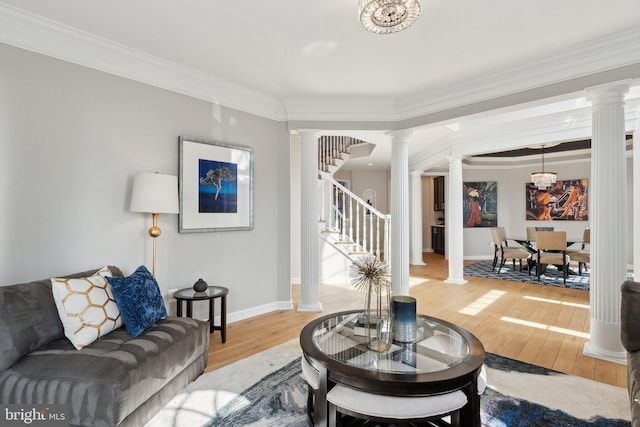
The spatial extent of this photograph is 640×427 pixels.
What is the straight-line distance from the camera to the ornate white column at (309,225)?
4262 millimetres

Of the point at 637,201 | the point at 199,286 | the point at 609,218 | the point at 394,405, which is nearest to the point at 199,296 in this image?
the point at 199,286

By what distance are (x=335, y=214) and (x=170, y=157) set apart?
3.69 meters

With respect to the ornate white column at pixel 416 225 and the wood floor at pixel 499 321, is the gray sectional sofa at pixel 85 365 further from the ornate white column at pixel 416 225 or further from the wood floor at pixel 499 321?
the ornate white column at pixel 416 225

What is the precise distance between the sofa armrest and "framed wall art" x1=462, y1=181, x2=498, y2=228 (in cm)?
732

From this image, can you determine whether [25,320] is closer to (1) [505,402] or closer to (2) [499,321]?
(1) [505,402]

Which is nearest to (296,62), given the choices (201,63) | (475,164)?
(201,63)

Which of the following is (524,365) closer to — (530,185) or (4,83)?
(4,83)

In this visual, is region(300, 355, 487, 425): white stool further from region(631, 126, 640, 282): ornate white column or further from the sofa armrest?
region(631, 126, 640, 282): ornate white column

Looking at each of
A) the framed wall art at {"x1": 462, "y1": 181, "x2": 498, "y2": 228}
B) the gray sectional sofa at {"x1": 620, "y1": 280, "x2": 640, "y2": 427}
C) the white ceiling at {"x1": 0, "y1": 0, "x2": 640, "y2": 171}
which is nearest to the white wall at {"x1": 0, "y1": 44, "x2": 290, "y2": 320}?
the white ceiling at {"x1": 0, "y1": 0, "x2": 640, "y2": 171}

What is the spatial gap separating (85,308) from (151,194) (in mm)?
1008

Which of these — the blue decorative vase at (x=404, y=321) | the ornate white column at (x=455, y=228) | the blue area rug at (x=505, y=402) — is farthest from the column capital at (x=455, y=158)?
the blue decorative vase at (x=404, y=321)

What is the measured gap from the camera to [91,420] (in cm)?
164

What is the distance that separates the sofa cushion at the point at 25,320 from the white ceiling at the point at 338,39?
6.19 feet

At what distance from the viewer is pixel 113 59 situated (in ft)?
9.43
